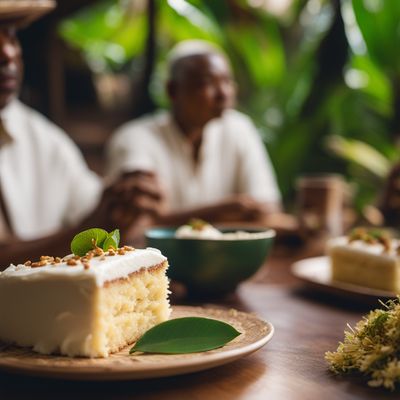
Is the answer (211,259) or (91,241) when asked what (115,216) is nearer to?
(211,259)

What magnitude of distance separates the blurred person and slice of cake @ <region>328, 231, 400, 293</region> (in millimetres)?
587

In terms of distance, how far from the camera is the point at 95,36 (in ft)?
14.0

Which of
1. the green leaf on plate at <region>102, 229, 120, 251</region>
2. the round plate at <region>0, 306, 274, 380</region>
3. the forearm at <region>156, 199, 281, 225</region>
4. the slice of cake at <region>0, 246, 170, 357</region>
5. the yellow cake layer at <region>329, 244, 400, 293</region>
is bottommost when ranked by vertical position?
the forearm at <region>156, 199, 281, 225</region>

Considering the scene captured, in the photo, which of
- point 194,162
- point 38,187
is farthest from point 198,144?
point 38,187

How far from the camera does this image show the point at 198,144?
133 inches

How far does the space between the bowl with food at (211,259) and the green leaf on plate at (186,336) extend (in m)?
0.55

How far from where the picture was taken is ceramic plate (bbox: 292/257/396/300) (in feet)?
5.09

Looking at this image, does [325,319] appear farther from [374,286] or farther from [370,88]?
[370,88]

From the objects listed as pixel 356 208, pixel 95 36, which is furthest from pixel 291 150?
pixel 95 36

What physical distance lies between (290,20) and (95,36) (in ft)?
5.54

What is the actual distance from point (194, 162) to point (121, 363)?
256 centimetres

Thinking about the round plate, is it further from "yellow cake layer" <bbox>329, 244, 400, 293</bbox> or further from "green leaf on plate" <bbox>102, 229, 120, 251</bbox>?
"yellow cake layer" <bbox>329, 244, 400, 293</bbox>

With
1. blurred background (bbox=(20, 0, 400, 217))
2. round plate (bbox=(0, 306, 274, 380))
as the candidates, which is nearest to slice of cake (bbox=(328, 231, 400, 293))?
round plate (bbox=(0, 306, 274, 380))

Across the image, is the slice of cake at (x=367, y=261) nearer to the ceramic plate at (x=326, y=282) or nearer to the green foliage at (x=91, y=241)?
the ceramic plate at (x=326, y=282)
